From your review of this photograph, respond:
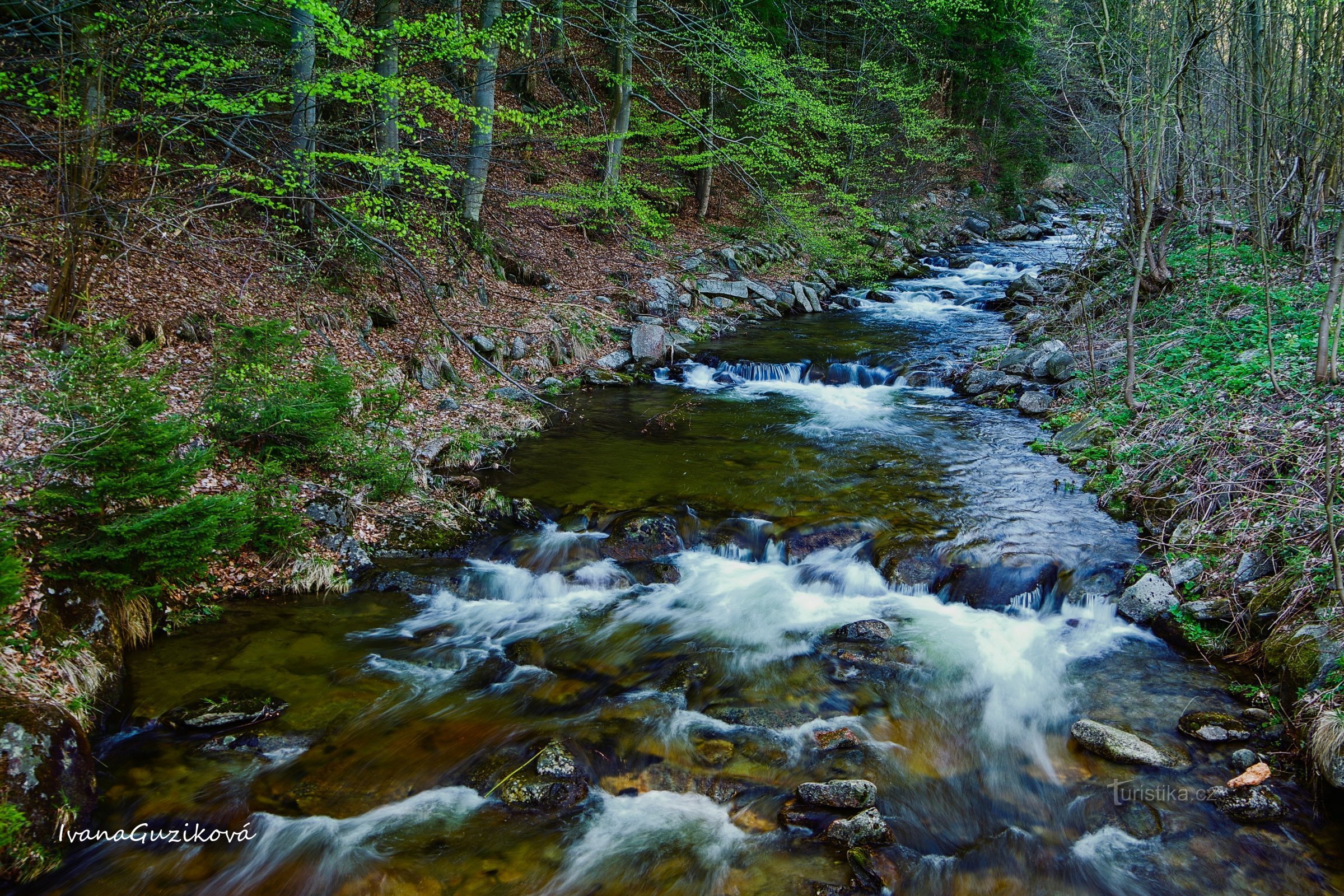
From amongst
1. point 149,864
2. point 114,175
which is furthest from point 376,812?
point 114,175

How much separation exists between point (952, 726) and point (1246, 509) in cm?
340

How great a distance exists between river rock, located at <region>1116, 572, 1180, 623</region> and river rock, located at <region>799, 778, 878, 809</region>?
3.38 meters

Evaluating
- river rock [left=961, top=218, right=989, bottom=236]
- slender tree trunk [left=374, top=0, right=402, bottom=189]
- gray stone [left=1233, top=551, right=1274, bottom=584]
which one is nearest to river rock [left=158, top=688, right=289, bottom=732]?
slender tree trunk [left=374, top=0, right=402, bottom=189]

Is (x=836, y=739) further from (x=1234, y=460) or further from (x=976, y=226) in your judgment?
(x=976, y=226)

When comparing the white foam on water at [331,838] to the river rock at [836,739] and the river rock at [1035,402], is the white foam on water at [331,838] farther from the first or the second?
the river rock at [1035,402]

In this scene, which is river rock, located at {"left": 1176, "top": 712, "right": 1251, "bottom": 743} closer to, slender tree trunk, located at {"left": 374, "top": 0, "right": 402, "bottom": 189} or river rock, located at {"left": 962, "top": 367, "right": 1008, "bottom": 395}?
river rock, located at {"left": 962, "top": 367, "right": 1008, "bottom": 395}

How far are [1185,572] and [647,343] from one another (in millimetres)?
9516

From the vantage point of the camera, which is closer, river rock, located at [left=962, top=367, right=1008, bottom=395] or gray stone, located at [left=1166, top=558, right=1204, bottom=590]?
gray stone, located at [left=1166, top=558, right=1204, bottom=590]

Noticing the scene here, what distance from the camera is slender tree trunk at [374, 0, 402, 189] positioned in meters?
7.87

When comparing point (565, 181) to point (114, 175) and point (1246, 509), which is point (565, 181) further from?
point (1246, 509)

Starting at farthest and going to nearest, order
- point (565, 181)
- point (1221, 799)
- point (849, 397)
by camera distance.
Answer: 1. point (565, 181)
2. point (849, 397)
3. point (1221, 799)

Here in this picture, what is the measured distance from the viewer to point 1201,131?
11.0 metres

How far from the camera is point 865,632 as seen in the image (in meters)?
6.39

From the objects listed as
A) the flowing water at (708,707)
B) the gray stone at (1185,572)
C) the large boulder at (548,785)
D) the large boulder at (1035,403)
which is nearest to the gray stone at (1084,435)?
the flowing water at (708,707)
